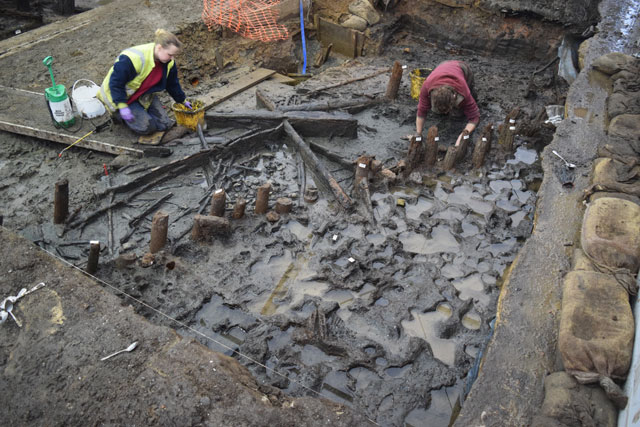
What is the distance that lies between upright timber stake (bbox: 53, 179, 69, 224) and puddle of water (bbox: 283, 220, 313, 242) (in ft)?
8.25

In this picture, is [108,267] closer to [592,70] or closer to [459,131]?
[459,131]

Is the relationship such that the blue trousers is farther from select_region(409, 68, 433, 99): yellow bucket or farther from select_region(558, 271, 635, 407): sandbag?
select_region(558, 271, 635, 407): sandbag

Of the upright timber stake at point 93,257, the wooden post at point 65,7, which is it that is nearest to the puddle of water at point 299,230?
the upright timber stake at point 93,257

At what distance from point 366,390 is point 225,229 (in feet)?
7.97

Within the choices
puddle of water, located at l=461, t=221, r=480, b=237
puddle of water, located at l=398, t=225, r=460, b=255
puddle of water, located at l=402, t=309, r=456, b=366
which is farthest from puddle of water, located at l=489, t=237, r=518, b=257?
puddle of water, located at l=402, t=309, r=456, b=366

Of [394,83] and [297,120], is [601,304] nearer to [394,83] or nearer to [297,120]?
[297,120]

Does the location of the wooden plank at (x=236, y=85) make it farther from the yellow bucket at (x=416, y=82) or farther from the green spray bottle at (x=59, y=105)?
the yellow bucket at (x=416, y=82)

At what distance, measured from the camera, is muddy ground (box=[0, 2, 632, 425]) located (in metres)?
4.18

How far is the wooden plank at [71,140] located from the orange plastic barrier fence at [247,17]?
13.2 ft

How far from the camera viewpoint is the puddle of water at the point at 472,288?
15.8 feet

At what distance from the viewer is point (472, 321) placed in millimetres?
4578

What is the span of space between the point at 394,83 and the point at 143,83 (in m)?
4.10

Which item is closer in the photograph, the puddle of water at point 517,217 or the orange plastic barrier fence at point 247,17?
the puddle of water at point 517,217

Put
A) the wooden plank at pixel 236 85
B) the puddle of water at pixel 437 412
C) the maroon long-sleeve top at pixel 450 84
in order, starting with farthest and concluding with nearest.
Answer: the wooden plank at pixel 236 85 → the maroon long-sleeve top at pixel 450 84 → the puddle of water at pixel 437 412
